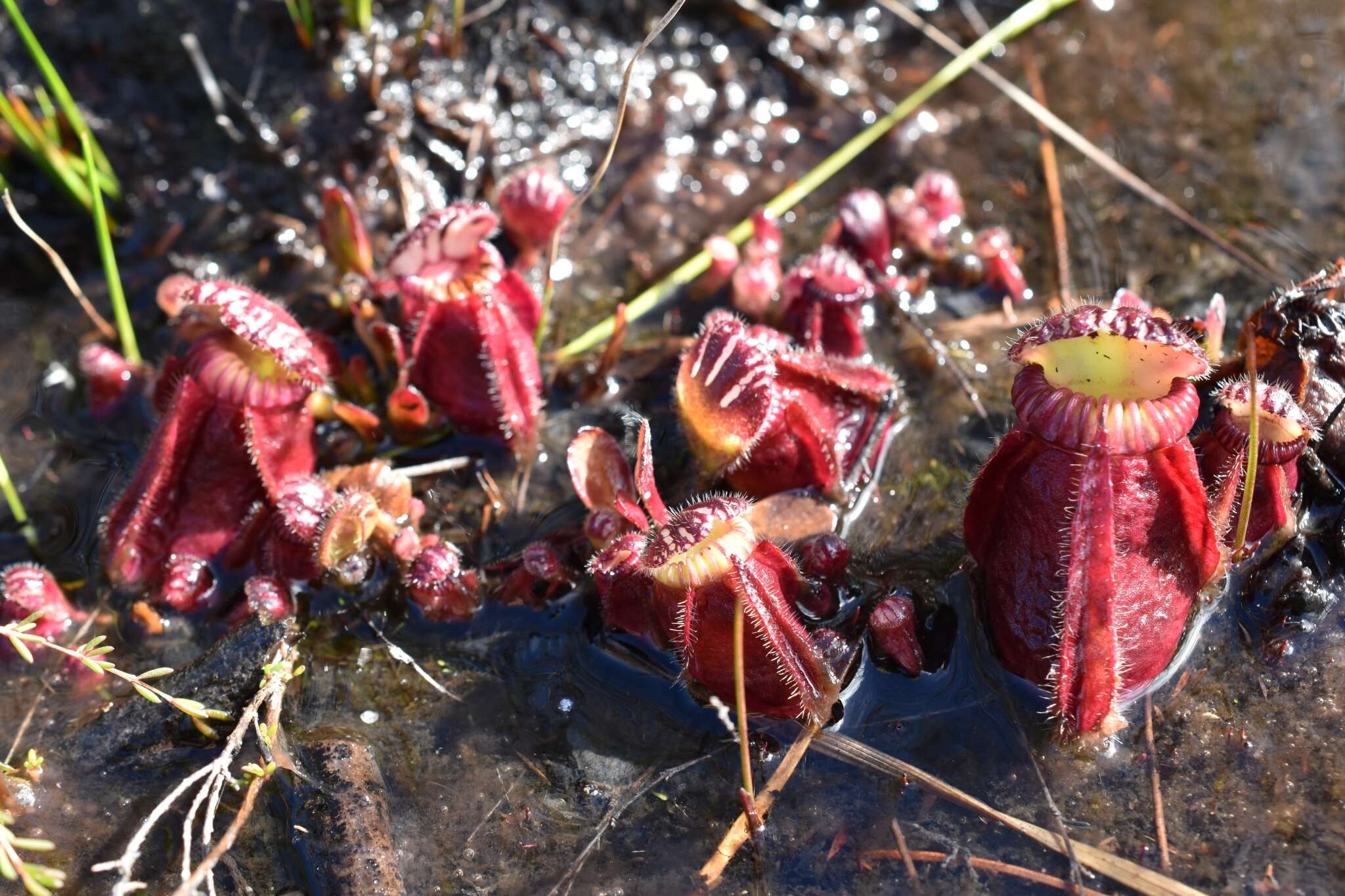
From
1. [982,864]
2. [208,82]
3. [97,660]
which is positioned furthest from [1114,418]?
[208,82]

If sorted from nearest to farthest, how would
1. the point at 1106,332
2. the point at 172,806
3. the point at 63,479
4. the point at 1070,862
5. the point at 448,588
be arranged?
the point at 1106,332 < the point at 1070,862 < the point at 172,806 < the point at 448,588 < the point at 63,479

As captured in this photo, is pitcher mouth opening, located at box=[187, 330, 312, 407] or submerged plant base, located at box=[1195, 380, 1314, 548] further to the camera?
pitcher mouth opening, located at box=[187, 330, 312, 407]

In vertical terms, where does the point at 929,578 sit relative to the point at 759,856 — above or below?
above

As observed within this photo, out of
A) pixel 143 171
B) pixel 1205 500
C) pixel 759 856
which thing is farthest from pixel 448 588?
pixel 143 171

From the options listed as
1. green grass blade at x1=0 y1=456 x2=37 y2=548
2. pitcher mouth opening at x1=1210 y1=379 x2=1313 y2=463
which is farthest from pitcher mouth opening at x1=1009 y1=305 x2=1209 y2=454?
green grass blade at x1=0 y1=456 x2=37 y2=548

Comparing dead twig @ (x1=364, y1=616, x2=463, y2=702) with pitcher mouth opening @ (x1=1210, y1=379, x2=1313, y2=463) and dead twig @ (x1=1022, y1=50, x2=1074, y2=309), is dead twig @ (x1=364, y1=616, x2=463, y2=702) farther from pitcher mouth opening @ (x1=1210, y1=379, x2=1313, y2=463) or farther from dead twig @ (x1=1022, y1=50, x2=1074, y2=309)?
dead twig @ (x1=1022, y1=50, x2=1074, y2=309)

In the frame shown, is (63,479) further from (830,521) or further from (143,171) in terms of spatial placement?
(830,521)

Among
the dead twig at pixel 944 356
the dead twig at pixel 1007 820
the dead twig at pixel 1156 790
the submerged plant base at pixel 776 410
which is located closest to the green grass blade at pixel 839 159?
the dead twig at pixel 944 356
